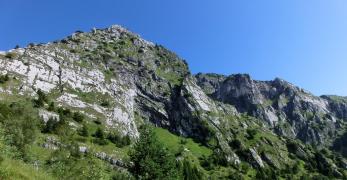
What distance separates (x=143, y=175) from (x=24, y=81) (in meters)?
108

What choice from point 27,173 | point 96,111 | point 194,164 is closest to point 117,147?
point 96,111

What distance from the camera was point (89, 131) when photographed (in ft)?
513

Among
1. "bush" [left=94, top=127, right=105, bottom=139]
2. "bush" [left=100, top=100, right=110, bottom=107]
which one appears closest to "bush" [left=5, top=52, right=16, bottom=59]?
"bush" [left=100, top=100, right=110, bottom=107]

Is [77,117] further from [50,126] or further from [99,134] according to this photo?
[50,126]


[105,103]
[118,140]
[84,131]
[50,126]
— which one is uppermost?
[105,103]

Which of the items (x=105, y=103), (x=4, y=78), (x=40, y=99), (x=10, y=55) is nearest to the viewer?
(x=40, y=99)

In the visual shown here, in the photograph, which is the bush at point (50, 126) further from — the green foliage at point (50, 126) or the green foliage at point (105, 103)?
the green foliage at point (105, 103)

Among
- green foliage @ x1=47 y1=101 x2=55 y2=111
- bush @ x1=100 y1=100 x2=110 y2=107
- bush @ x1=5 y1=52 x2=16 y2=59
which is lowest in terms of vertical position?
green foliage @ x1=47 y1=101 x2=55 y2=111

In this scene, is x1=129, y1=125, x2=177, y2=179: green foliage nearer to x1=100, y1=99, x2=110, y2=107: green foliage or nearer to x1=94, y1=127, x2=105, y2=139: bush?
x1=94, y1=127, x2=105, y2=139: bush

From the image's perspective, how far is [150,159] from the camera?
83938 millimetres

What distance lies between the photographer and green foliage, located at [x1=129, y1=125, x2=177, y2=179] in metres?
82.8

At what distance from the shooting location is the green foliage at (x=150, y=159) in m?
82.8


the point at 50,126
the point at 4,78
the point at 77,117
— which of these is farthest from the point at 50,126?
the point at 4,78

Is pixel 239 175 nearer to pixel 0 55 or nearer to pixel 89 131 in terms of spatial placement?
pixel 89 131
